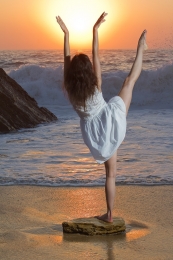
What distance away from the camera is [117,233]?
5109mm

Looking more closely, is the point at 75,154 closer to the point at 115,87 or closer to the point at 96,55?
the point at 96,55

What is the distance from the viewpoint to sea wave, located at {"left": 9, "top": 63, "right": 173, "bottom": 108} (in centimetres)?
2157

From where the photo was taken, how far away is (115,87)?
25.2m

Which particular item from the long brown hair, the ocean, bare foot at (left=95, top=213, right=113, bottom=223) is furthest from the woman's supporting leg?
the ocean

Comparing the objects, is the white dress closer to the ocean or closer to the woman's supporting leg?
the woman's supporting leg

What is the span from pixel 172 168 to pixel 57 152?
7.31ft

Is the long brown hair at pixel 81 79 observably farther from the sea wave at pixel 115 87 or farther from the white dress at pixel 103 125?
the sea wave at pixel 115 87

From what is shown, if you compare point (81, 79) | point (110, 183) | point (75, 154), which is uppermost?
point (81, 79)

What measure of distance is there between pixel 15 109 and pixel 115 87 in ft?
40.1

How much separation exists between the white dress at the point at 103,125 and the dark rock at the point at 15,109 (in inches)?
290

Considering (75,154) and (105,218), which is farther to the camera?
(75,154)

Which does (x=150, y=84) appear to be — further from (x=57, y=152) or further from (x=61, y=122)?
(x=57, y=152)

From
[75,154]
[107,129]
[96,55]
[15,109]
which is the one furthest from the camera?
[15,109]

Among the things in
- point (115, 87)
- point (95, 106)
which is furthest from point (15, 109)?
point (115, 87)
